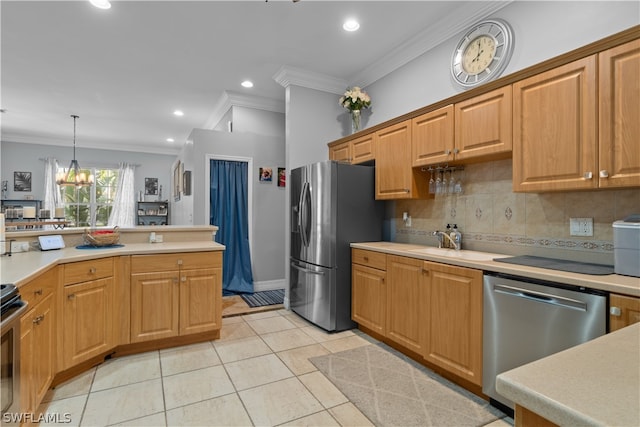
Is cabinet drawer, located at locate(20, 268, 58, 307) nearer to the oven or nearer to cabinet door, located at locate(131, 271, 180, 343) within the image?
the oven

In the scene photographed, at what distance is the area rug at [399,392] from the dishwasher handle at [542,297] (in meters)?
0.74

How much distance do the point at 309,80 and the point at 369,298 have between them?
2660 mm

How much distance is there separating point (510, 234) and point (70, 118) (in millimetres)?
7250

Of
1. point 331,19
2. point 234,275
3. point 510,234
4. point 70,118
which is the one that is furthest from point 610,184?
point 70,118

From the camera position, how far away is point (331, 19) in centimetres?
301

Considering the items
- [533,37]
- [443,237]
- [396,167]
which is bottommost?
[443,237]

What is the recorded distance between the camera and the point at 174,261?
9.34 ft

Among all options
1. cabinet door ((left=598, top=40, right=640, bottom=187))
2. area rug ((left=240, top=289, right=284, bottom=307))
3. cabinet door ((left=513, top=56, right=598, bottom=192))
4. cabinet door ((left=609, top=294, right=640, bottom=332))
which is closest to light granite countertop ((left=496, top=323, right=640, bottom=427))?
cabinet door ((left=609, top=294, right=640, bottom=332))

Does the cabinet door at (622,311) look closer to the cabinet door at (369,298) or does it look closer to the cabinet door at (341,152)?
the cabinet door at (369,298)

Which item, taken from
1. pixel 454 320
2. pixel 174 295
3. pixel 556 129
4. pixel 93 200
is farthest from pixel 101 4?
pixel 93 200

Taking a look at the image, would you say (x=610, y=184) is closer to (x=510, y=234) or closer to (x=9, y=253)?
(x=510, y=234)

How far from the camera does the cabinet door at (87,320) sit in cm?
228

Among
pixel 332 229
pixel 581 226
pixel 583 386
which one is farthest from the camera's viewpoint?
pixel 332 229

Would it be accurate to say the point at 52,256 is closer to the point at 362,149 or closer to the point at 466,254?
the point at 362,149
